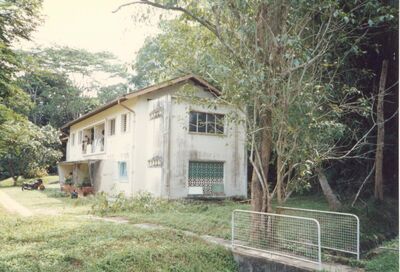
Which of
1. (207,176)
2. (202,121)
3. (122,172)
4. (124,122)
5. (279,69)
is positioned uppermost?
(124,122)

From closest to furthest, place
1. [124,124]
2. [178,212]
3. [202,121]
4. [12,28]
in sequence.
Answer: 1. [12,28]
2. [178,212]
3. [202,121]
4. [124,124]

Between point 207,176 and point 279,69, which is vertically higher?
point 279,69

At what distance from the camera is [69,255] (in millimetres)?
7012

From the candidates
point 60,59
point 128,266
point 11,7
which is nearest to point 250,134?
point 128,266

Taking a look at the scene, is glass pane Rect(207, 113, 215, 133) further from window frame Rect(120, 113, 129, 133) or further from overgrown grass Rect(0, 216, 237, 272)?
overgrown grass Rect(0, 216, 237, 272)

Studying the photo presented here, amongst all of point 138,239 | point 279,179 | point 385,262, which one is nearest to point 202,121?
point 279,179

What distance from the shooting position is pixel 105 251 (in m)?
7.34

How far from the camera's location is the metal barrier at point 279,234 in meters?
6.93

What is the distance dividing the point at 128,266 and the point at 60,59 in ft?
128

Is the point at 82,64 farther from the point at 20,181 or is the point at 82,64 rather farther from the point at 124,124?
the point at 124,124

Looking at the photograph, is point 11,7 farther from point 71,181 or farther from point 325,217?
point 71,181

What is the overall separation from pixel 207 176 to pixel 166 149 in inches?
97.6

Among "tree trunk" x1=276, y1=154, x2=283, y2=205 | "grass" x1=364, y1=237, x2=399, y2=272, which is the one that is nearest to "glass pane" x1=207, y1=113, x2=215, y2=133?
"tree trunk" x1=276, y1=154, x2=283, y2=205

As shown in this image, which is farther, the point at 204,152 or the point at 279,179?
the point at 204,152
